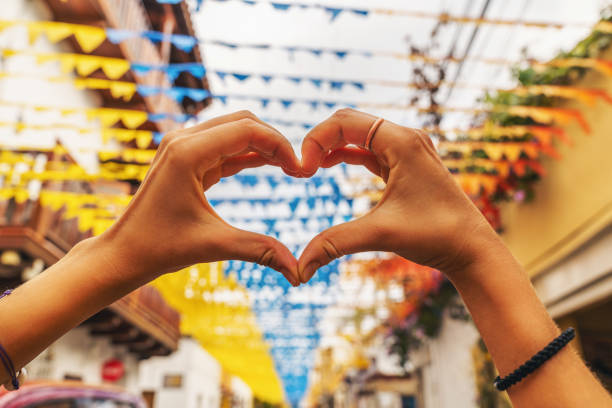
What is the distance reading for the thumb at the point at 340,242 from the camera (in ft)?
3.91

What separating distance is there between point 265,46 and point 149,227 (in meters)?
4.15

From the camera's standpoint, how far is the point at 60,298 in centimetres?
104

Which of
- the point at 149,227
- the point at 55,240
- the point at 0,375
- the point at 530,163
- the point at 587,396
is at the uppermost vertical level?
the point at 55,240

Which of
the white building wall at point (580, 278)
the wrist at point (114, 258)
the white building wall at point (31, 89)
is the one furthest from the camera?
the white building wall at point (31, 89)

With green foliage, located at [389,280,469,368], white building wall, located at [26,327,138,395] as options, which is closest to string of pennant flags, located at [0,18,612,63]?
green foliage, located at [389,280,469,368]

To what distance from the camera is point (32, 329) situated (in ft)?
3.30

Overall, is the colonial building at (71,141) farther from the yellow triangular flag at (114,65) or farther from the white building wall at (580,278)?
the white building wall at (580,278)

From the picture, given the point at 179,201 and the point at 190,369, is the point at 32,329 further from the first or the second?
the point at 190,369

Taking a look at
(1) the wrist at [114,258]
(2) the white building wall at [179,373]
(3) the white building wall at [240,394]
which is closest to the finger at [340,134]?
(1) the wrist at [114,258]

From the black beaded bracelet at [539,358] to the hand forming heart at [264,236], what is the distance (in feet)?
0.89

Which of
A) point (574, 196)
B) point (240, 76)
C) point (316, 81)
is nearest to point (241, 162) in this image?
point (240, 76)

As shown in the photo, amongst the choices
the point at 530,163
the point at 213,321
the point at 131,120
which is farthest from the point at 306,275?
the point at 213,321

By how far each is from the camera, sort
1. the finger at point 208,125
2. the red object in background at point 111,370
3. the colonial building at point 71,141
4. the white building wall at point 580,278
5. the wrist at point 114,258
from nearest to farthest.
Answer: the wrist at point 114,258
the finger at point 208,125
the white building wall at point 580,278
the colonial building at point 71,141
the red object in background at point 111,370

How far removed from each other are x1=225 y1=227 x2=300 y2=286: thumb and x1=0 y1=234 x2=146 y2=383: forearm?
25 centimetres
